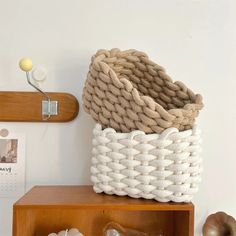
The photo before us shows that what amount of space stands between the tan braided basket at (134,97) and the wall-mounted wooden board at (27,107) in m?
0.12

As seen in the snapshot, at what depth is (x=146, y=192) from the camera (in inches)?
27.0

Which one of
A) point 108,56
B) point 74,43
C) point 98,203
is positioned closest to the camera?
point 98,203

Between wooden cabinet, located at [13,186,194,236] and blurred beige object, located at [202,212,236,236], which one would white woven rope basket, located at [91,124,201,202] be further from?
blurred beige object, located at [202,212,236,236]

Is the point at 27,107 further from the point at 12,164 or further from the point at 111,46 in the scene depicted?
the point at 111,46

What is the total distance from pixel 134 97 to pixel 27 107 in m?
0.35

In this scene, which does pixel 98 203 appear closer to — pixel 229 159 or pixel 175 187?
pixel 175 187

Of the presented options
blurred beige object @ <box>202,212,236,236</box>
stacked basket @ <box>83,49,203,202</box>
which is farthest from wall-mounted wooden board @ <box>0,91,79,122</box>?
blurred beige object @ <box>202,212,236,236</box>

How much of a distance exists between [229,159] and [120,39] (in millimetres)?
488

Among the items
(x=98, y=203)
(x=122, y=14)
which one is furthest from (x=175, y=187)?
(x=122, y=14)

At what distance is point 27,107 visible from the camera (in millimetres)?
853

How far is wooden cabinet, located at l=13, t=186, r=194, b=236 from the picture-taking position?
0.66m

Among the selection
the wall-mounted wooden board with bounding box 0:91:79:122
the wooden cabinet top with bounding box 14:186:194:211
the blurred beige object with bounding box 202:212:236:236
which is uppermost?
the wall-mounted wooden board with bounding box 0:91:79:122

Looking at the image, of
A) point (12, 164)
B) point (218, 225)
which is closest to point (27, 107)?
point (12, 164)

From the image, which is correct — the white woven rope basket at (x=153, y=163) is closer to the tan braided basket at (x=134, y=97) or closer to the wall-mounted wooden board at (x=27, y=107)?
the tan braided basket at (x=134, y=97)
